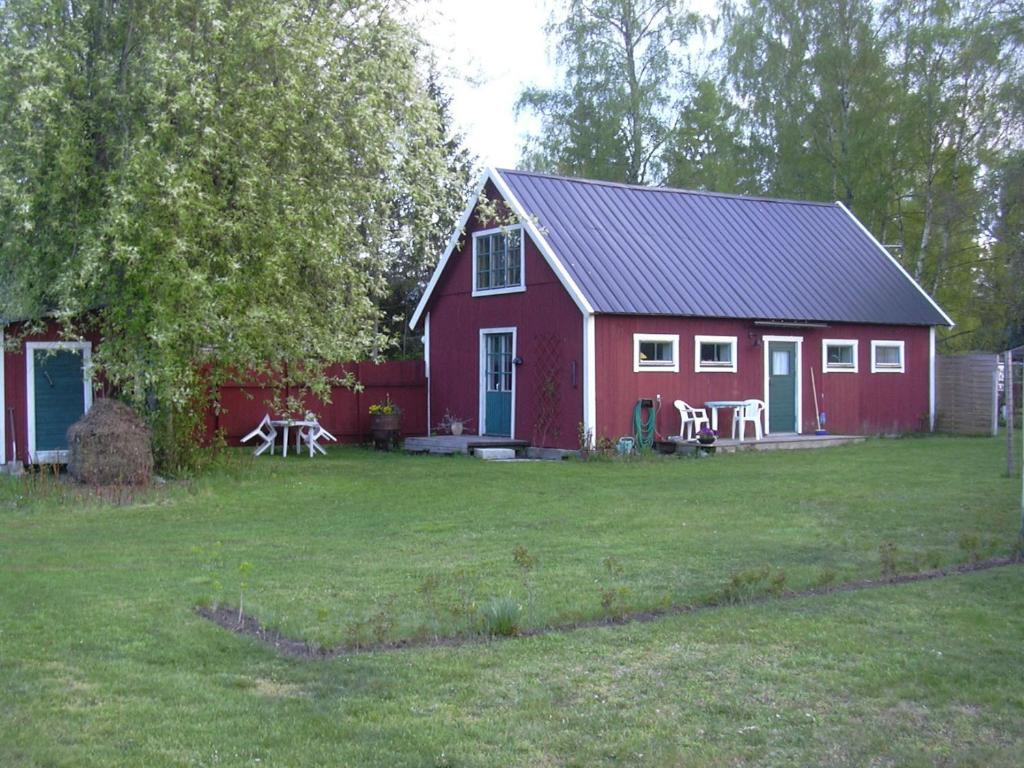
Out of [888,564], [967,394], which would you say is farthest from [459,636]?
[967,394]

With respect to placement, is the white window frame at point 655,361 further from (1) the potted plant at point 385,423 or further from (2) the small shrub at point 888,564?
(2) the small shrub at point 888,564

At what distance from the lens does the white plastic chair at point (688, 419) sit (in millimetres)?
21594

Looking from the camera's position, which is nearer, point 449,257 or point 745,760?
point 745,760

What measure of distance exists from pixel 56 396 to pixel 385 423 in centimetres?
692

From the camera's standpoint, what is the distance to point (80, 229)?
1416 cm

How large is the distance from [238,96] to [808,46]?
1060 inches

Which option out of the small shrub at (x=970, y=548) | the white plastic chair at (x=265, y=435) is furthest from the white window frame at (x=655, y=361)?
the small shrub at (x=970, y=548)

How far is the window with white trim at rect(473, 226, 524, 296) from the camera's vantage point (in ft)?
73.9

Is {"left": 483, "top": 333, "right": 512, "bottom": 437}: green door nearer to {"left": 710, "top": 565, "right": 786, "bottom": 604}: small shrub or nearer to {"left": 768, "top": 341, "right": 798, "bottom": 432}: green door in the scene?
{"left": 768, "top": 341, "right": 798, "bottom": 432}: green door

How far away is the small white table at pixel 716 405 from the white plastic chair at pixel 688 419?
302mm

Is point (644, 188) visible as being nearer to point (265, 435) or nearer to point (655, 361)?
point (655, 361)

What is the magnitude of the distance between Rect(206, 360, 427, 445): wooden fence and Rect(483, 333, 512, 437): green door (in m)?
2.09

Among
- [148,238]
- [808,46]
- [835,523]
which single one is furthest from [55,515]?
[808,46]

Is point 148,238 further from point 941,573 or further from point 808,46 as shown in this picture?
point 808,46
